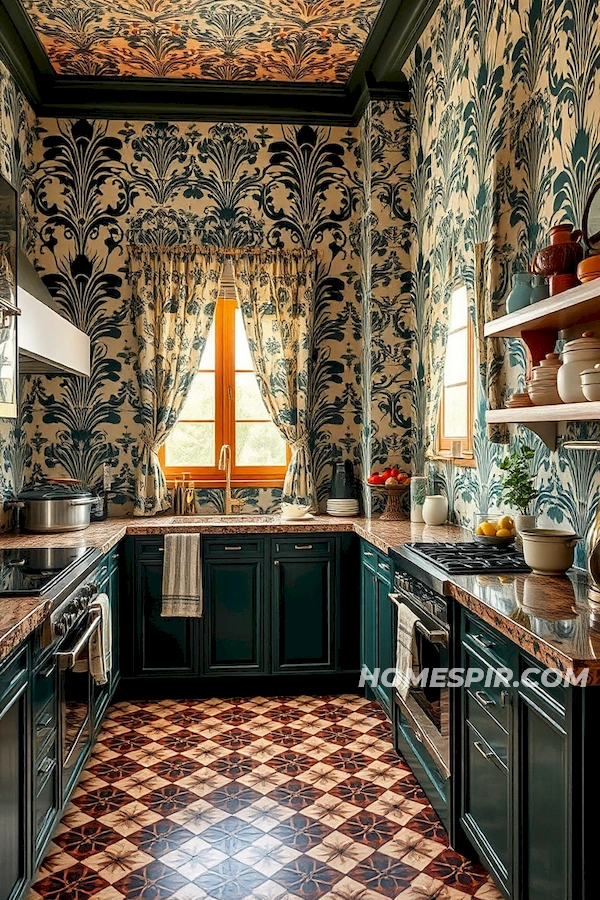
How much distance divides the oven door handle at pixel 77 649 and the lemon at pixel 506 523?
1612 mm

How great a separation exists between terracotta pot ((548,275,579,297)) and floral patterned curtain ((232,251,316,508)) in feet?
8.34

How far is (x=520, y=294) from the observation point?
2564 mm

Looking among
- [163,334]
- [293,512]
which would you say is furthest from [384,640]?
[163,334]

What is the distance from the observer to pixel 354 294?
493 cm

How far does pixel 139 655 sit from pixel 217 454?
1.36 m

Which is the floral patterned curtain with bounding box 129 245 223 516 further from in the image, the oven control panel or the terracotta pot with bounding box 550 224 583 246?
the terracotta pot with bounding box 550 224 583 246

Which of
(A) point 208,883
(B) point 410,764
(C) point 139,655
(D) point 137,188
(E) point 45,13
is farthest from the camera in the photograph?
(D) point 137,188

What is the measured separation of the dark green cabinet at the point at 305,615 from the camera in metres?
4.24

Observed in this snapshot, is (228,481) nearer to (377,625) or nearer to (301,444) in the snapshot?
(301,444)

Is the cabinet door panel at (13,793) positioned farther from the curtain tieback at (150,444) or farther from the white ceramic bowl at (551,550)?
the curtain tieback at (150,444)

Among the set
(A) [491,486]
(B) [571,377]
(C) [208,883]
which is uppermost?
(B) [571,377]

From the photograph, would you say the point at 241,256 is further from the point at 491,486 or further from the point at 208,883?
the point at 208,883

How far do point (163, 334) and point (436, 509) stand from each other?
1993 mm

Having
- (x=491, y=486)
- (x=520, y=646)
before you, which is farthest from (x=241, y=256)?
(x=520, y=646)
